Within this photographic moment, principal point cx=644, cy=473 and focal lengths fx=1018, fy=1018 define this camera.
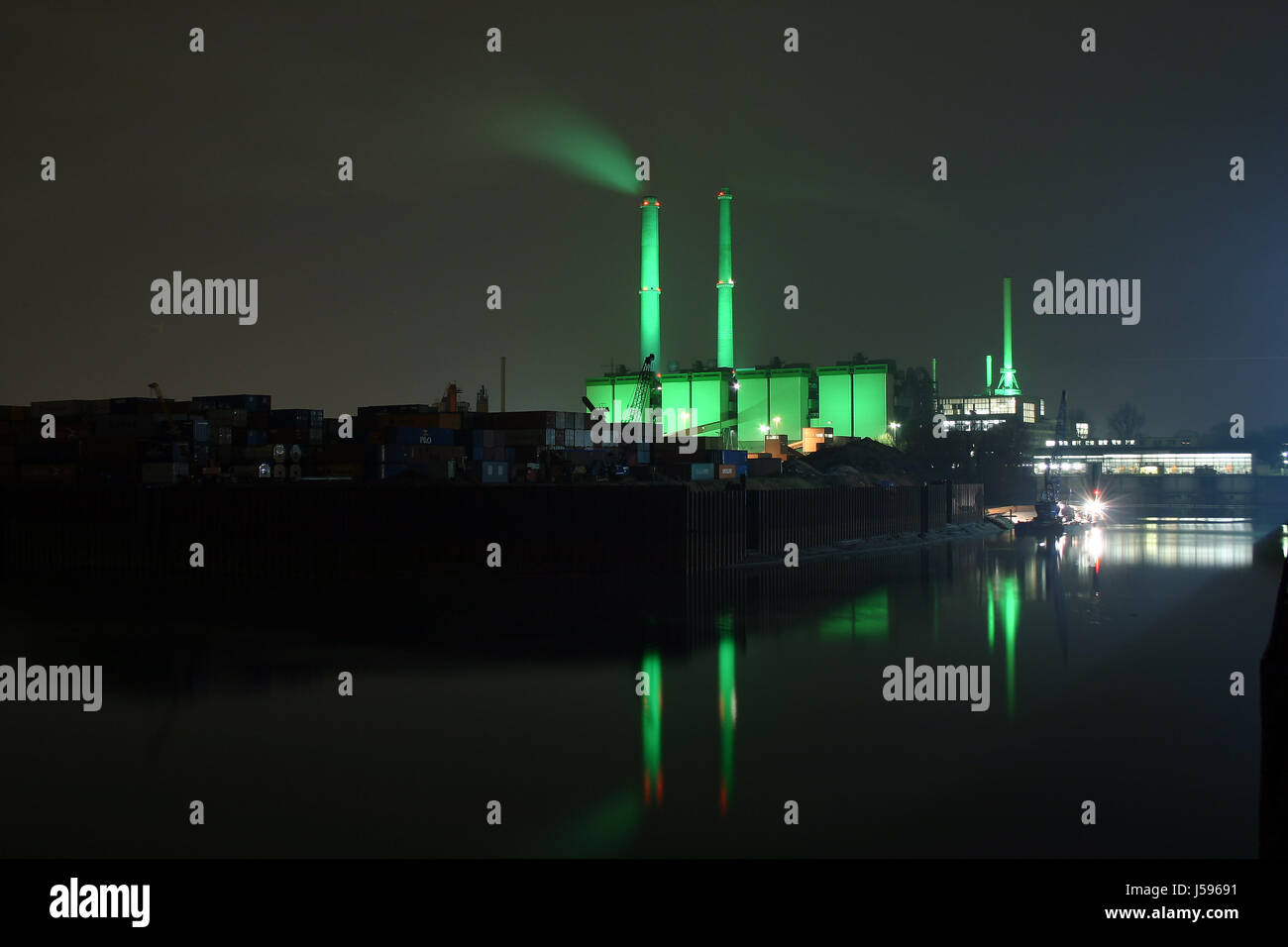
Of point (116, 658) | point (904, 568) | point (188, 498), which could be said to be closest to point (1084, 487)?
point (904, 568)

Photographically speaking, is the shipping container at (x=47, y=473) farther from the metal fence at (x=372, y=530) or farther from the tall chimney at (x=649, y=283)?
the tall chimney at (x=649, y=283)

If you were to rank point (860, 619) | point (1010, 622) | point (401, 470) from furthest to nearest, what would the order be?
1. point (401, 470)
2. point (860, 619)
3. point (1010, 622)

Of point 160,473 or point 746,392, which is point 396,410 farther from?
point 746,392

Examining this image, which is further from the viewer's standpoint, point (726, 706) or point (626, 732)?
point (726, 706)

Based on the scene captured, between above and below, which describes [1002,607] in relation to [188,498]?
below

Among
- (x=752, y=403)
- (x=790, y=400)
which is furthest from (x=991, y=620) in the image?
(x=752, y=403)

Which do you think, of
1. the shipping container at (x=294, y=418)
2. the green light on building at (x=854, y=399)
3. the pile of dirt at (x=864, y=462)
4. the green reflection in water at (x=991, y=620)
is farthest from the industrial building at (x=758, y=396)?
the green reflection in water at (x=991, y=620)
